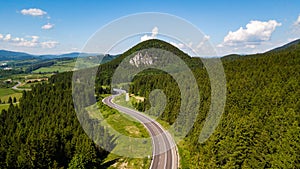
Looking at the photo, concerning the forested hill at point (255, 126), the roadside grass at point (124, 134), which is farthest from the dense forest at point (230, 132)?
the roadside grass at point (124, 134)

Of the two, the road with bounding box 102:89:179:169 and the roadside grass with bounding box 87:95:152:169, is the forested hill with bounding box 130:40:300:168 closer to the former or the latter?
the road with bounding box 102:89:179:169

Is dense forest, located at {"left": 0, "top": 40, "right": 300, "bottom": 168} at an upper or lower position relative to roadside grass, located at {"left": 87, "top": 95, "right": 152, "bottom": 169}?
upper

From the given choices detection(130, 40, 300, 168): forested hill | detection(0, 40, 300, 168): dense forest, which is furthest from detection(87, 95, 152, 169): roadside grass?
detection(130, 40, 300, 168): forested hill

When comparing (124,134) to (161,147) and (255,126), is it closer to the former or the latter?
(161,147)

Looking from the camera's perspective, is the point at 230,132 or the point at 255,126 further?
the point at 230,132

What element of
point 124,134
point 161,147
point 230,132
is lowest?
point 124,134

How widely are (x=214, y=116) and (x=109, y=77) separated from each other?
14601 centimetres

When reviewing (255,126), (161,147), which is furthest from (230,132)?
(161,147)

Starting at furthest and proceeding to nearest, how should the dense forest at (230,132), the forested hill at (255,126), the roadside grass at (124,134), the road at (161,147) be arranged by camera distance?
the roadside grass at (124,134)
the road at (161,147)
the dense forest at (230,132)
the forested hill at (255,126)

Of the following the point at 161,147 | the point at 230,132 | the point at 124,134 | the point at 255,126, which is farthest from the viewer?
the point at 124,134

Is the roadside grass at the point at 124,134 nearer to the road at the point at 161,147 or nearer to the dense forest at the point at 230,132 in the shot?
the road at the point at 161,147

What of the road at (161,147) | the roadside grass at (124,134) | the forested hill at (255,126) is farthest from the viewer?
the roadside grass at (124,134)

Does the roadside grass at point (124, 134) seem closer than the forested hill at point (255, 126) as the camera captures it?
No

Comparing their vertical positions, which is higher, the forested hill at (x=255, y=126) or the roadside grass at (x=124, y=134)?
the forested hill at (x=255, y=126)
